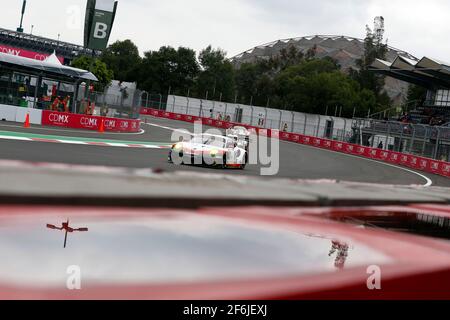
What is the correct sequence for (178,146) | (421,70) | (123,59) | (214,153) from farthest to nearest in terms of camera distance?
(123,59) < (421,70) < (214,153) < (178,146)

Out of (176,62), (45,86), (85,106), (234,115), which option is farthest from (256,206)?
(176,62)

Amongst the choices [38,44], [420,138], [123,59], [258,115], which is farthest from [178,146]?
[38,44]

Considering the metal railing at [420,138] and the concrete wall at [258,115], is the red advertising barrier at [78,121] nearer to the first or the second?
the metal railing at [420,138]

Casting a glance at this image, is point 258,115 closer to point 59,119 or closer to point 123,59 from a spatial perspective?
point 59,119

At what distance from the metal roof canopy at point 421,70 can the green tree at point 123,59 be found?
4858 cm

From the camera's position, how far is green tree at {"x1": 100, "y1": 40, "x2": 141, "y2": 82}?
313ft

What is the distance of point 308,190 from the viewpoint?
2.49 metres

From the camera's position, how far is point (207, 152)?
1647 cm

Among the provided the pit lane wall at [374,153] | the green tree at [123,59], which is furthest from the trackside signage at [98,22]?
the green tree at [123,59]

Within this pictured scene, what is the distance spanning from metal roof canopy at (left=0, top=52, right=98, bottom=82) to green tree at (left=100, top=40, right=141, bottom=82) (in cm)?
6648

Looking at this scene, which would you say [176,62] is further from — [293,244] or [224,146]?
[293,244]

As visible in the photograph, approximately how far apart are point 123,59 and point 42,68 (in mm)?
72516

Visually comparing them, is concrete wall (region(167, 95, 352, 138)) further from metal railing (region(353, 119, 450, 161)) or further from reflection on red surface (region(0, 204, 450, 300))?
reflection on red surface (region(0, 204, 450, 300))

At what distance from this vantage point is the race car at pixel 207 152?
53.7 ft
